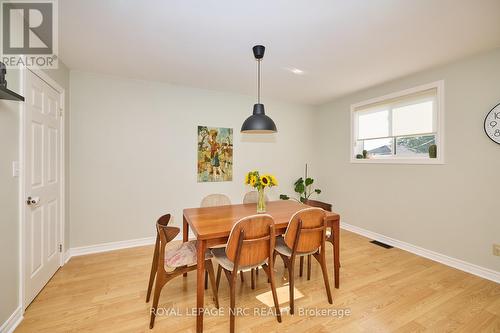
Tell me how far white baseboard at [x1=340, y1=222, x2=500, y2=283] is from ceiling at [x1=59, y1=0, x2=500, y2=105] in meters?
2.49

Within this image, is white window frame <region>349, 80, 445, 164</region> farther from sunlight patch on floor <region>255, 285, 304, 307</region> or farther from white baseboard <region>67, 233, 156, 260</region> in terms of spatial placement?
white baseboard <region>67, 233, 156, 260</region>

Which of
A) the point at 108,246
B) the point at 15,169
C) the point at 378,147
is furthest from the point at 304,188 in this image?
the point at 15,169

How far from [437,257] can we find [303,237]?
7.50 feet

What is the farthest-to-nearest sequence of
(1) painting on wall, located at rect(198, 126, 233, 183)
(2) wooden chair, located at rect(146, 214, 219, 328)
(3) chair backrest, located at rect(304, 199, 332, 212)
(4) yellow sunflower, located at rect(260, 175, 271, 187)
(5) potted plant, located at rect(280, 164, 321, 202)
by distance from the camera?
1. (5) potted plant, located at rect(280, 164, 321, 202)
2. (1) painting on wall, located at rect(198, 126, 233, 183)
3. (3) chair backrest, located at rect(304, 199, 332, 212)
4. (4) yellow sunflower, located at rect(260, 175, 271, 187)
5. (2) wooden chair, located at rect(146, 214, 219, 328)

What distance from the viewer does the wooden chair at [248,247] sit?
5.37ft

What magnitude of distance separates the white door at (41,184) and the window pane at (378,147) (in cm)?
457

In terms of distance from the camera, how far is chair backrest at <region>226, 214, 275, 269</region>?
164 centimetres

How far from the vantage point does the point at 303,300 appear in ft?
6.85

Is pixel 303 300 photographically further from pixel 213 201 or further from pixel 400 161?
pixel 400 161

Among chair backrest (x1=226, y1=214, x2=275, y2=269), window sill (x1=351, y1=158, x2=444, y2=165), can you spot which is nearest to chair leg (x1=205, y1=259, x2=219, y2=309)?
chair backrest (x1=226, y1=214, x2=275, y2=269)

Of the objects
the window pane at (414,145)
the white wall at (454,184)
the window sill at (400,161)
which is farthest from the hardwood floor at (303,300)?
the window pane at (414,145)

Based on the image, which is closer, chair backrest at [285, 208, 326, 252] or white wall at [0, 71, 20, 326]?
white wall at [0, 71, 20, 326]

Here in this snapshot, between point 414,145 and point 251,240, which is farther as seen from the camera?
point 414,145

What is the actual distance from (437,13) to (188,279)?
137 inches
